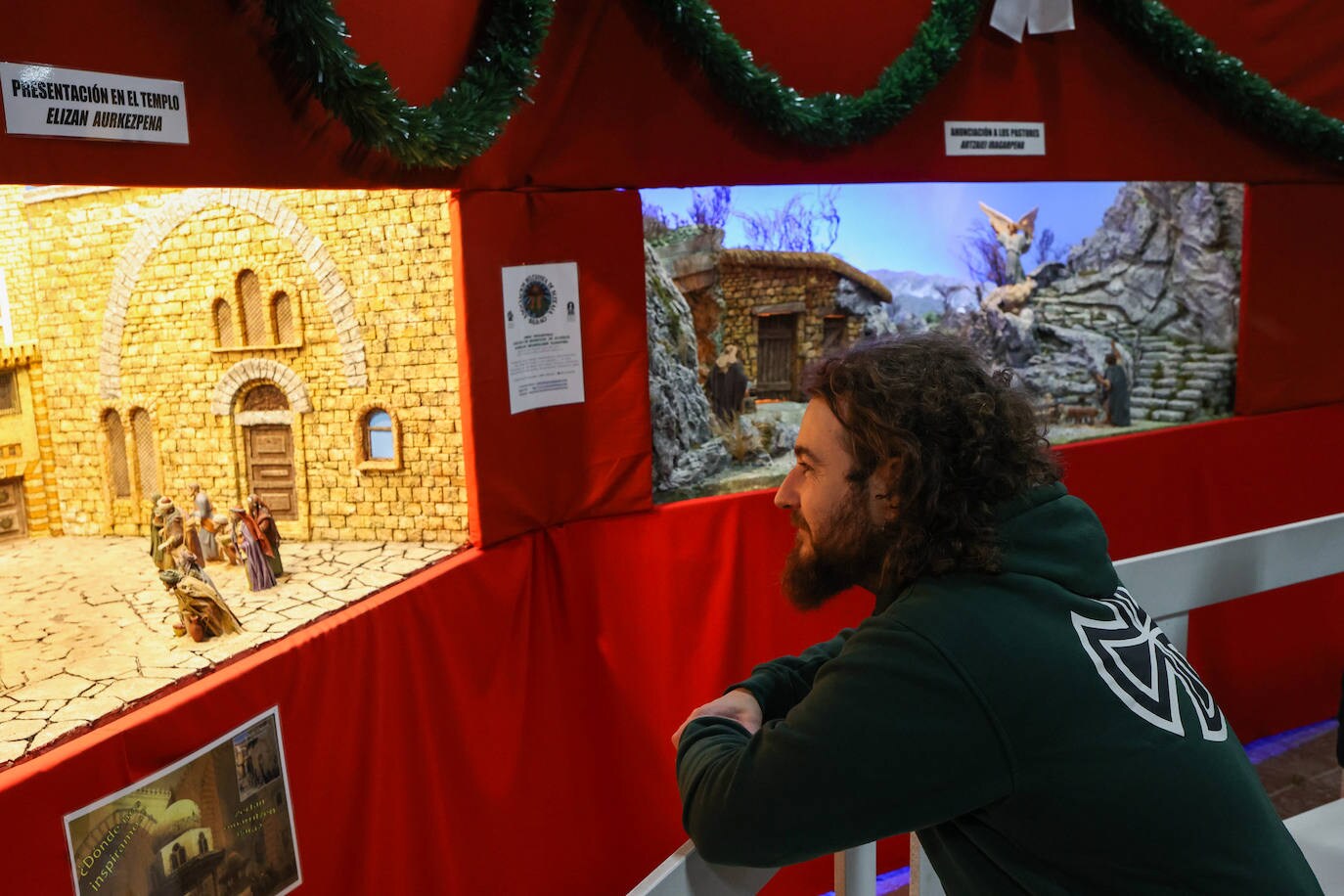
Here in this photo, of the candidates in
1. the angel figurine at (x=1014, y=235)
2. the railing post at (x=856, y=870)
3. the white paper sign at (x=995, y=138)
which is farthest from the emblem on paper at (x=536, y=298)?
the angel figurine at (x=1014, y=235)

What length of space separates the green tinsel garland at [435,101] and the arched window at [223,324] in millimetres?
912

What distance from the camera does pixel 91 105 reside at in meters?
2.11

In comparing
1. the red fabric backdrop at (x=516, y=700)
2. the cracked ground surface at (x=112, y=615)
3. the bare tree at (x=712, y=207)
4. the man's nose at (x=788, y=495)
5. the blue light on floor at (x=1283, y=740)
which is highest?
the bare tree at (x=712, y=207)

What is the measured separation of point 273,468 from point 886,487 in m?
2.52

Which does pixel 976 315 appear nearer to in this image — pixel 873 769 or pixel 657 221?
pixel 657 221

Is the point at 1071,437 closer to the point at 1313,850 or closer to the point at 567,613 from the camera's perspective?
the point at 567,613

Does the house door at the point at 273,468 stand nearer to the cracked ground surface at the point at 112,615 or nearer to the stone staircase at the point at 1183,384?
the cracked ground surface at the point at 112,615

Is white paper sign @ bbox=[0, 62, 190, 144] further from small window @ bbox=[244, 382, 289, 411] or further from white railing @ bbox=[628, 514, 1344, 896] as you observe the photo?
white railing @ bbox=[628, 514, 1344, 896]

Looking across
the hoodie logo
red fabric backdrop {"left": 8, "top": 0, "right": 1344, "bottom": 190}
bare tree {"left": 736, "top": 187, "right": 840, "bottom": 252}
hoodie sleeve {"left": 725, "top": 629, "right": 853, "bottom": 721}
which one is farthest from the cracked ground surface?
the hoodie logo

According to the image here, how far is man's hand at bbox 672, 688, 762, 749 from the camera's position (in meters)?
1.63

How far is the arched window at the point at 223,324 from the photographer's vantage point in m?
3.27

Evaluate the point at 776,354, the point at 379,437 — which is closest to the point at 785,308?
the point at 776,354

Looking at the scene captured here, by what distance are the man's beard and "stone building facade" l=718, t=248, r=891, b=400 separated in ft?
8.88

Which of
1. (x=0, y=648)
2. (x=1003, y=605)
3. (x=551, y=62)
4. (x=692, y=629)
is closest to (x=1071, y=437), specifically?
(x=692, y=629)
